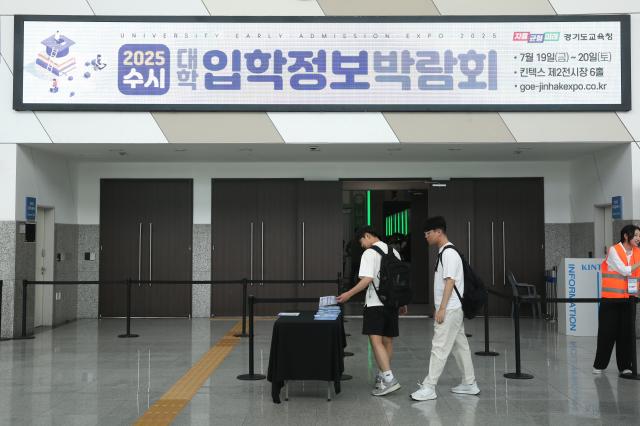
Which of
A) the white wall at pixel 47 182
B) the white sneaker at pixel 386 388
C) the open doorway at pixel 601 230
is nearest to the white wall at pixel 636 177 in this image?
the open doorway at pixel 601 230

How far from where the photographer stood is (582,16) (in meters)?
9.91

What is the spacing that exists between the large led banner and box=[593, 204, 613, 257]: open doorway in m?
2.04

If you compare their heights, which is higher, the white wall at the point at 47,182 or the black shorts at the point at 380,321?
the white wall at the point at 47,182

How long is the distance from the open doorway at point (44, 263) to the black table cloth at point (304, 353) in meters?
6.68

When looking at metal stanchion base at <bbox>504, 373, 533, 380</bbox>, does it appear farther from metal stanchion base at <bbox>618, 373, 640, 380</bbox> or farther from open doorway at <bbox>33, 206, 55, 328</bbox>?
open doorway at <bbox>33, 206, 55, 328</bbox>

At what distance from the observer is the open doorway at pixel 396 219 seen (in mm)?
12711

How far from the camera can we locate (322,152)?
1116 cm

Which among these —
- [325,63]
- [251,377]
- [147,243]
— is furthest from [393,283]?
[147,243]

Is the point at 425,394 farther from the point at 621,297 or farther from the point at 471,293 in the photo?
the point at 621,297

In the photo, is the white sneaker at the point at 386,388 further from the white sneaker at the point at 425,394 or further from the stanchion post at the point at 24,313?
the stanchion post at the point at 24,313

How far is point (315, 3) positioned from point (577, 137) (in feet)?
14.4

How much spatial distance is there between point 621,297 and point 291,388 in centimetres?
362

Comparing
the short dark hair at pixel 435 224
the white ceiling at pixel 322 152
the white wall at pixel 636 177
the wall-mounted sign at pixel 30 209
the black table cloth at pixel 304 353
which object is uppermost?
the white ceiling at pixel 322 152

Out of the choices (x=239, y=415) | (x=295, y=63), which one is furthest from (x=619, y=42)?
(x=239, y=415)
